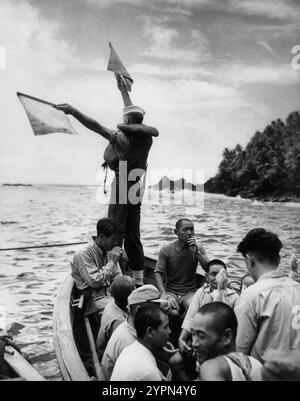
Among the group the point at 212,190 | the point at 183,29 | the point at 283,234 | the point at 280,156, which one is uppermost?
the point at 183,29

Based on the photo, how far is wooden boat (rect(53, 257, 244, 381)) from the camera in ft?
8.27

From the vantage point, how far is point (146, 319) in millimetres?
2109

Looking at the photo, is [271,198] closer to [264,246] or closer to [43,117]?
[43,117]

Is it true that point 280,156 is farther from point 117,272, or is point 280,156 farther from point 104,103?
point 117,272

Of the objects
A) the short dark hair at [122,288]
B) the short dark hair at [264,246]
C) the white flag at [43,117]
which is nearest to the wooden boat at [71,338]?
the short dark hair at [122,288]

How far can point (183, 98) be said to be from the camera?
969 cm

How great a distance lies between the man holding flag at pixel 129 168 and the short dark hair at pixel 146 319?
73.1 inches

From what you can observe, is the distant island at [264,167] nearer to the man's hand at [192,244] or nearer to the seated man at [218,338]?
the man's hand at [192,244]

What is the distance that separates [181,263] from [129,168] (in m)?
0.95

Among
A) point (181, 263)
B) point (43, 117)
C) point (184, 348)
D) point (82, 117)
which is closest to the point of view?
point (184, 348)

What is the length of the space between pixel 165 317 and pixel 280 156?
13.6 meters

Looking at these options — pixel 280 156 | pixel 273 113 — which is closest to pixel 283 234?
pixel 280 156

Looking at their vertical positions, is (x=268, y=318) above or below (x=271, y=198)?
below

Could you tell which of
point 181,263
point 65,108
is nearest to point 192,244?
point 181,263
